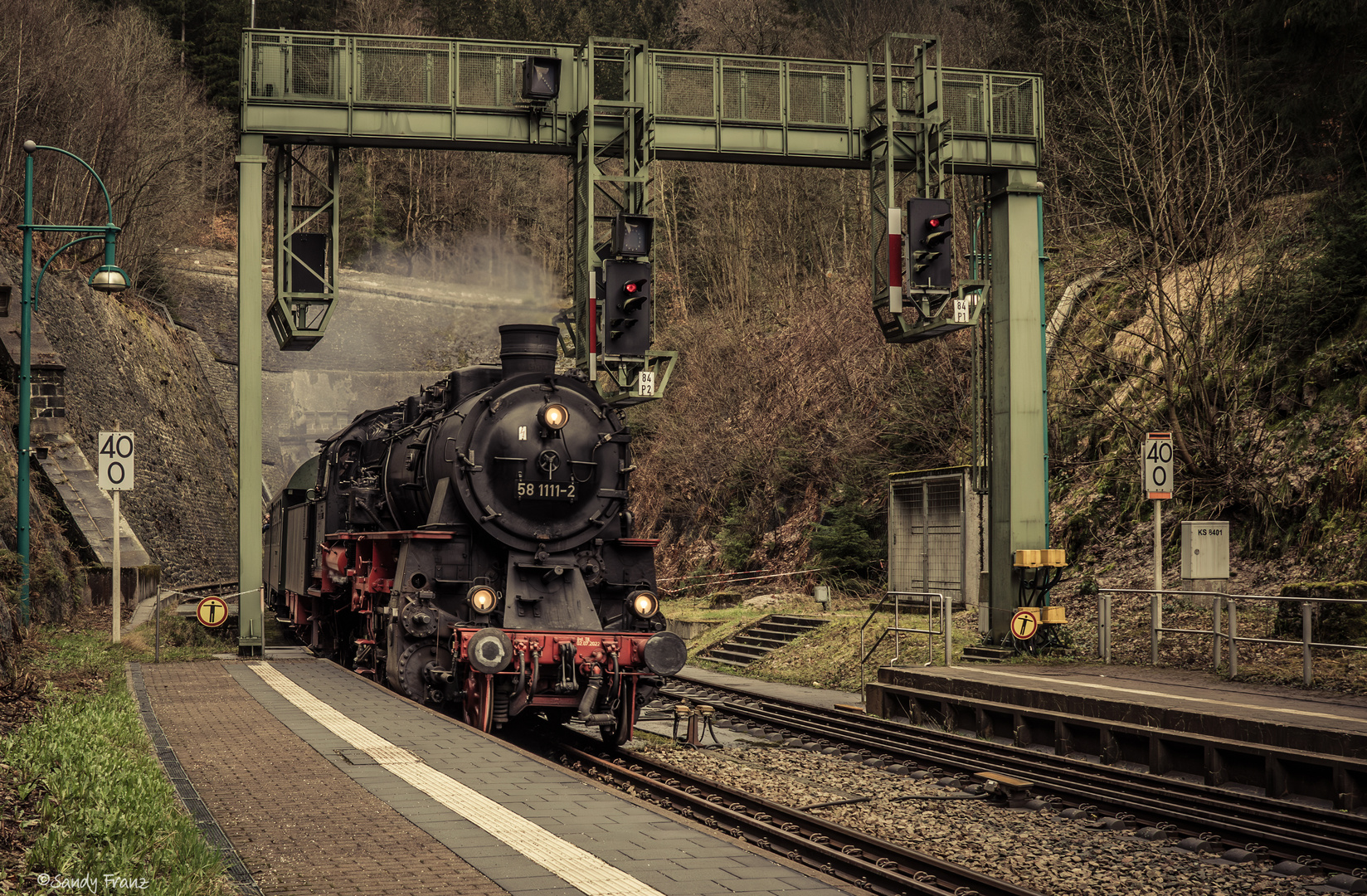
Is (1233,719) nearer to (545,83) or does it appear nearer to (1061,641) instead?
(1061,641)

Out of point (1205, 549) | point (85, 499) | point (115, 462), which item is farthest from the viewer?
point (85, 499)

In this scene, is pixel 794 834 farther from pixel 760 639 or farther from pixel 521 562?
pixel 760 639

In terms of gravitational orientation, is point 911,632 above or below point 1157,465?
below

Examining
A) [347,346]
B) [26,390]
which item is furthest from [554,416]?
[347,346]

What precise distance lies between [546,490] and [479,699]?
2.18m

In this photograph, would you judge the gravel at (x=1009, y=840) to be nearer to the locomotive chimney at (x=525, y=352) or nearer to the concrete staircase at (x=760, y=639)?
the locomotive chimney at (x=525, y=352)

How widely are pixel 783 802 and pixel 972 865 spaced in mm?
2144

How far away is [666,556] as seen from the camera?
35.0m

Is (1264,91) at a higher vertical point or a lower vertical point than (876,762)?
higher

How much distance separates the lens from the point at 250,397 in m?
17.5

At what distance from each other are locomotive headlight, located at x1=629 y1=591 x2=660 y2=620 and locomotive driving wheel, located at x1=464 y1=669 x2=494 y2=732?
5.54ft

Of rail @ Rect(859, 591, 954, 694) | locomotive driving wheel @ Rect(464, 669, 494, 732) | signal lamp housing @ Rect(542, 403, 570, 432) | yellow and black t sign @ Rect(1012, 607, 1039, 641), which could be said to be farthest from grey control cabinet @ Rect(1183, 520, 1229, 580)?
locomotive driving wheel @ Rect(464, 669, 494, 732)

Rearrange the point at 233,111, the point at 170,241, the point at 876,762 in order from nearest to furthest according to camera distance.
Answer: the point at 876,762
the point at 170,241
the point at 233,111

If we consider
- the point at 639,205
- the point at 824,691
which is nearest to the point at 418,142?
the point at 639,205
